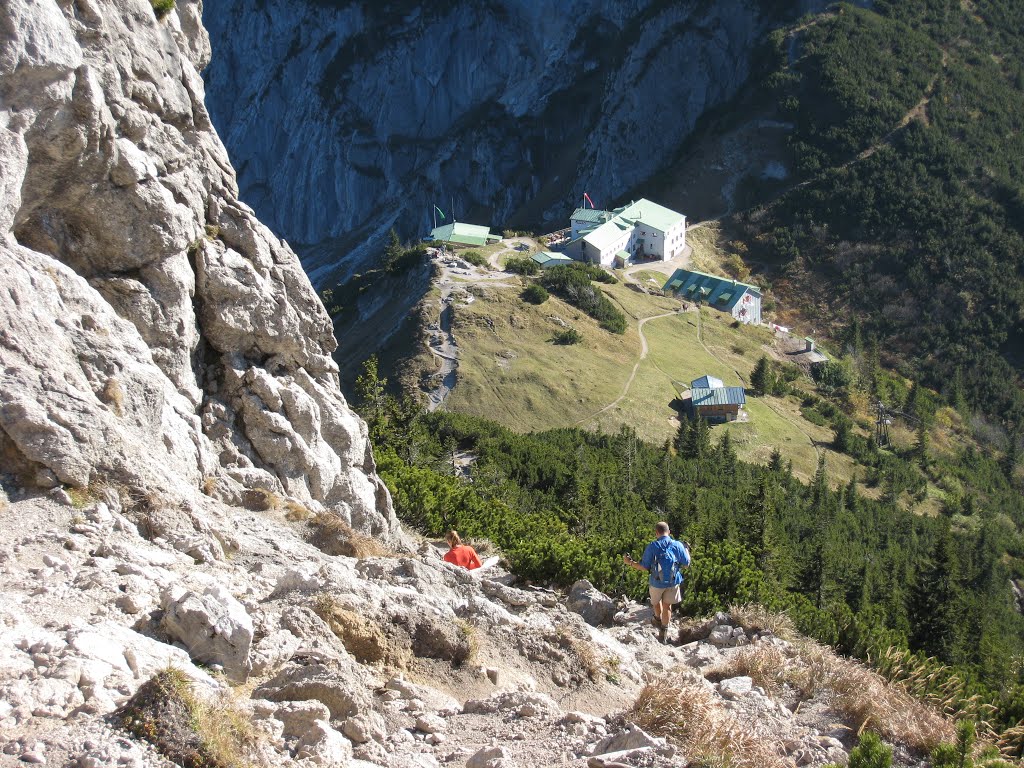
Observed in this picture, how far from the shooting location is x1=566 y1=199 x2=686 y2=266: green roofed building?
278 feet

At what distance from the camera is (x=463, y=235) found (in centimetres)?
9025

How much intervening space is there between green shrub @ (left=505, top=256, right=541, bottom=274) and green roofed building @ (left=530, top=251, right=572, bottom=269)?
7.02 ft

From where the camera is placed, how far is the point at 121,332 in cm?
1142

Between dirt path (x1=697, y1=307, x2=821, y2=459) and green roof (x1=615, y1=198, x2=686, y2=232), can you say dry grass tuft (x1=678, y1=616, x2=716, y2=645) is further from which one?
green roof (x1=615, y1=198, x2=686, y2=232)

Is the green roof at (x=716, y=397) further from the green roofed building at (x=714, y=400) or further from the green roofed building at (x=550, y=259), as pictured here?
the green roofed building at (x=550, y=259)

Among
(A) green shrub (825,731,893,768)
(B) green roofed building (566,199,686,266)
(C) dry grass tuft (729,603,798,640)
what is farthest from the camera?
(B) green roofed building (566,199,686,266)

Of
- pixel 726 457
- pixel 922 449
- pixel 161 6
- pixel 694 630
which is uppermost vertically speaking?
pixel 161 6

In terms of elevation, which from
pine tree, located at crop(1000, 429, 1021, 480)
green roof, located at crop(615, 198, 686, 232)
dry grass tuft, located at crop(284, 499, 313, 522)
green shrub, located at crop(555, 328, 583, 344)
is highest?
dry grass tuft, located at crop(284, 499, 313, 522)

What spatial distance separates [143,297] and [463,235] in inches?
3115

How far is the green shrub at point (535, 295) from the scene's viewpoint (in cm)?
6956

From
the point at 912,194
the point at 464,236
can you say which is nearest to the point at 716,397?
the point at 464,236

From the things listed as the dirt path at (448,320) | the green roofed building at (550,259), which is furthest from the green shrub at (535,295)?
the green roofed building at (550,259)

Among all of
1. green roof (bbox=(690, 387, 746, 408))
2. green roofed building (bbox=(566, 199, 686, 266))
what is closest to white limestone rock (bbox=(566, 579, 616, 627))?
green roof (bbox=(690, 387, 746, 408))

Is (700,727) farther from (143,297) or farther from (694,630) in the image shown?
(143,297)
